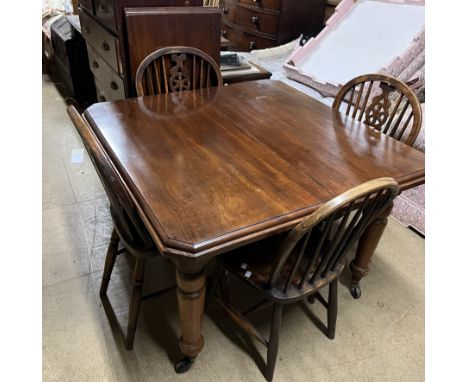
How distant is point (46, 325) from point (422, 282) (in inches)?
68.8

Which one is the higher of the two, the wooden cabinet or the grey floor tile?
the wooden cabinet

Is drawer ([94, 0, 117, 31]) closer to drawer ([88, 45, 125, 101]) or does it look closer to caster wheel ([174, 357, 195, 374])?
drawer ([88, 45, 125, 101])

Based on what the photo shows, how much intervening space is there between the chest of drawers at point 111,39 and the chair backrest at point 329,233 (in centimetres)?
133

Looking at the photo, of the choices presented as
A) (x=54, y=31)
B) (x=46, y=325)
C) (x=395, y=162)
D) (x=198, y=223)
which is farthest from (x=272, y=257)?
(x=54, y=31)

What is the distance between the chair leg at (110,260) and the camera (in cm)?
142

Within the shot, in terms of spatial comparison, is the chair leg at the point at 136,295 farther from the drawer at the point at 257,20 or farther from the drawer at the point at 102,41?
the drawer at the point at 257,20

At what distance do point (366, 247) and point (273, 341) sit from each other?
1.94 feet

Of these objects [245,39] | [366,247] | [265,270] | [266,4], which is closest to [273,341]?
[265,270]

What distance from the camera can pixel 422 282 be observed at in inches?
69.8

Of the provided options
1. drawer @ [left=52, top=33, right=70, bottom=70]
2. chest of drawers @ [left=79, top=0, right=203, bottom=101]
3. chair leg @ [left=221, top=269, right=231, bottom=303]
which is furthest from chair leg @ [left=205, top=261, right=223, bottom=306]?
drawer @ [left=52, top=33, right=70, bottom=70]

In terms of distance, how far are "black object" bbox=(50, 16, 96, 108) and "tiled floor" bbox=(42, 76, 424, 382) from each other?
1775 millimetres

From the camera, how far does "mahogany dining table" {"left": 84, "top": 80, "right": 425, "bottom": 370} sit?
3.10 feet

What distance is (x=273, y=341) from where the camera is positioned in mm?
1243

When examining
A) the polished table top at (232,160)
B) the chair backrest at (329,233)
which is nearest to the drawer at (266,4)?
the polished table top at (232,160)
